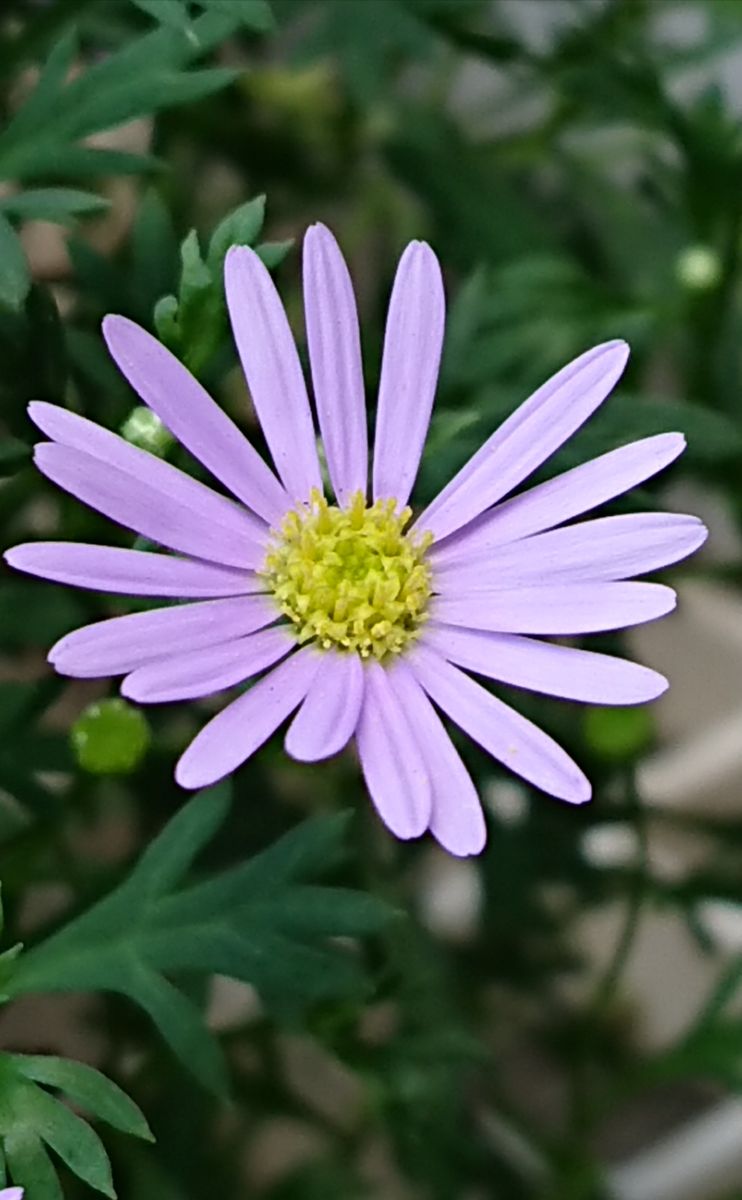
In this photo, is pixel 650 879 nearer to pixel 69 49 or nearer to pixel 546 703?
pixel 546 703

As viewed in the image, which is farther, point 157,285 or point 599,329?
point 599,329

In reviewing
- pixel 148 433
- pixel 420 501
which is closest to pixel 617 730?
pixel 420 501

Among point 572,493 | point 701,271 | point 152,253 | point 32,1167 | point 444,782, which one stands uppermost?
point 701,271

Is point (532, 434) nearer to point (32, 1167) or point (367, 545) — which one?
point (367, 545)

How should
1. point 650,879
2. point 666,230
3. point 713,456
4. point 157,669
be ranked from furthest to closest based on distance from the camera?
point 666,230 < point 650,879 < point 713,456 < point 157,669

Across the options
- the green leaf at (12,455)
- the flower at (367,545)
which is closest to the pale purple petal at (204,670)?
the flower at (367,545)

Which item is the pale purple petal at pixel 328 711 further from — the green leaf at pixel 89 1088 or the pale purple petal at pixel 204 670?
the green leaf at pixel 89 1088

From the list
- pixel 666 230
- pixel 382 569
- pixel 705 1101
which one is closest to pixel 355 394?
pixel 382 569
